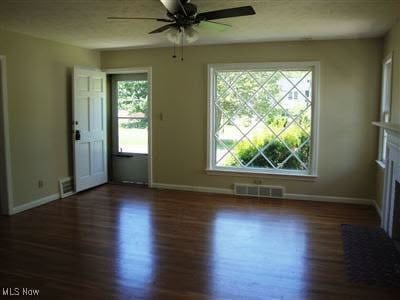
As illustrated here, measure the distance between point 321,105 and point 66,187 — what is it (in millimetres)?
3998

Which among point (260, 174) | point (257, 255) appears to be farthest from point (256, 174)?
point (257, 255)

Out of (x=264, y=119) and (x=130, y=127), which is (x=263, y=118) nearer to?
(x=264, y=119)

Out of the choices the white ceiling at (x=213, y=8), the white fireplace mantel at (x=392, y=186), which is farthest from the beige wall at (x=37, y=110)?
the white fireplace mantel at (x=392, y=186)

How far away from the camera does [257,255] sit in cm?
331

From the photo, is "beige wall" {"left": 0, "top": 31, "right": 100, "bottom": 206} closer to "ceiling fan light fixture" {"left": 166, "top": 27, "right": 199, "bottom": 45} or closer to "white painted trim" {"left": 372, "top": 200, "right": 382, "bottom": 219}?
"ceiling fan light fixture" {"left": 166, "top": 27, "right": 199, "bottom": 45}

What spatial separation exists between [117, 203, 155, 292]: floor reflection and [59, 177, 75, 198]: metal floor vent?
112cm

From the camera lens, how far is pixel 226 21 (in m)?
4.05

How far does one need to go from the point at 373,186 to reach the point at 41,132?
4720 millimetres

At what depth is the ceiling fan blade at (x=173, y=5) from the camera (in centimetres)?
277

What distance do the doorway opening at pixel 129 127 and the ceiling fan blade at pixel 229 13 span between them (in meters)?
3.24

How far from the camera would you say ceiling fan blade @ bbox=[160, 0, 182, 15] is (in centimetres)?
277

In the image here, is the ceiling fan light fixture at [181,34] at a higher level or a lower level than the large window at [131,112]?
higher

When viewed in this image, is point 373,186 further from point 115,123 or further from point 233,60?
point 115,123

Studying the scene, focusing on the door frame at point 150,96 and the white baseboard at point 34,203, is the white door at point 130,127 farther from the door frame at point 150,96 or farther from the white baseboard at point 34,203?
the white baseboard at point 34,203
